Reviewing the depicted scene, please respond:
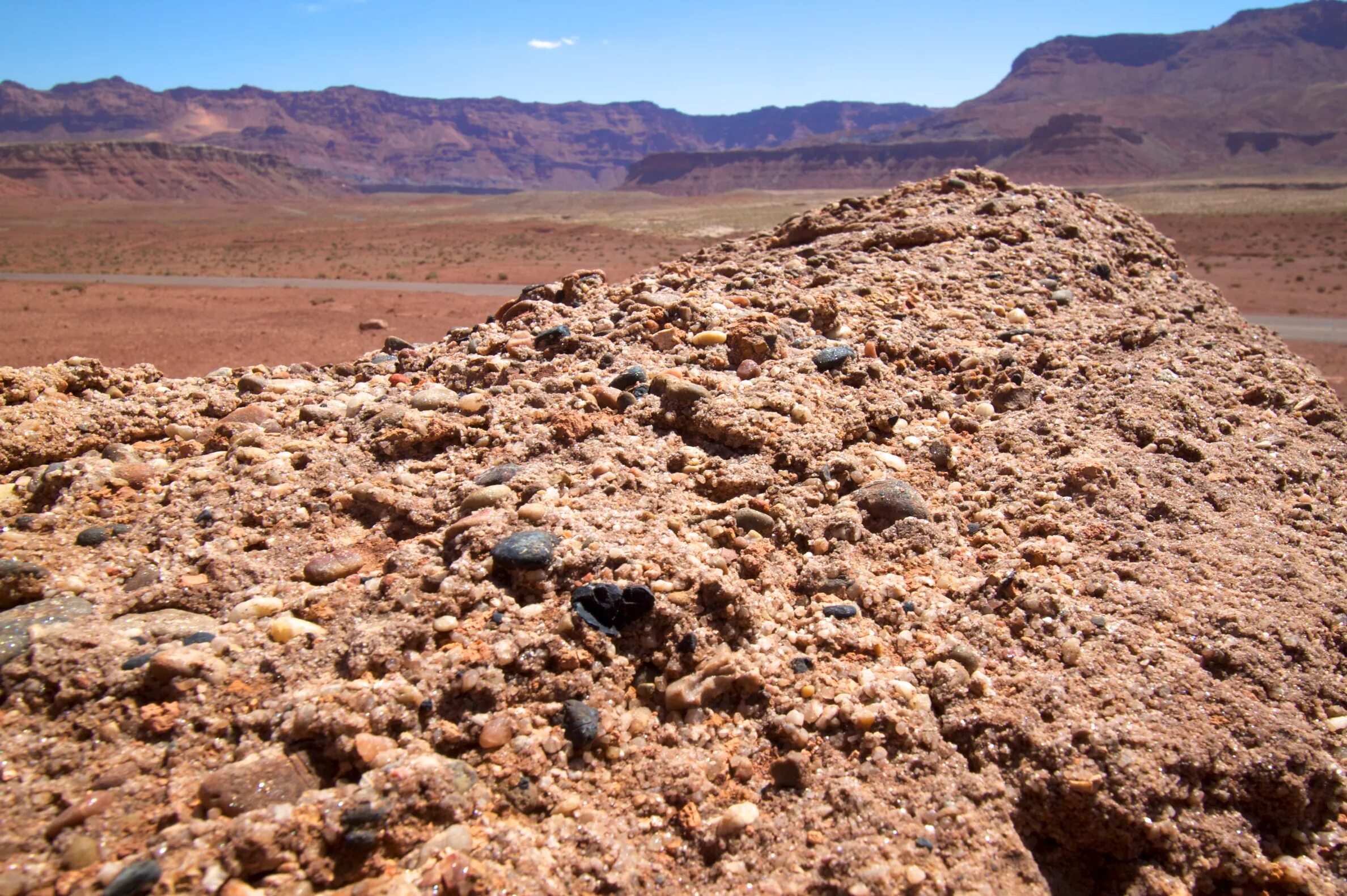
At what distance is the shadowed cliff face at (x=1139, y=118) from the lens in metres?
90.7

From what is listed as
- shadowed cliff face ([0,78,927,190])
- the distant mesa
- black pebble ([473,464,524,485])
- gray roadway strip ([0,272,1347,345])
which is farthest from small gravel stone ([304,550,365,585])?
shadowed cliff face ([0,78,927,190])

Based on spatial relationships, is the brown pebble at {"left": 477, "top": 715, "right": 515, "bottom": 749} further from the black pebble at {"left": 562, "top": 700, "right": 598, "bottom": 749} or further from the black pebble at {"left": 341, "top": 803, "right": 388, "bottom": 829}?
the black pebble at {"left": 341, "top": 803, "right": 388, "bottom": 829}

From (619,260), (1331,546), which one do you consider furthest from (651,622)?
(619,260)

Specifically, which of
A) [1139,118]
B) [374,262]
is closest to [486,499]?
[374,262]

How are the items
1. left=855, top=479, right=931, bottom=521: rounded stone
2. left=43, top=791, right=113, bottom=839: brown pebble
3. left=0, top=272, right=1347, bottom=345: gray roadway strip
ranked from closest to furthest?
left=43, top=791, right=113, bottom=839: brown pebble < left=855, top=479, right=931, bottom=521: rounded stone < left=0, top=272, right=1347, bottom=345: gray roadway strip

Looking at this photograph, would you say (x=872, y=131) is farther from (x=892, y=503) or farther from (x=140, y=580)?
(x=140, y=580)

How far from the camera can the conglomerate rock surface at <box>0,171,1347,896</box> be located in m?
1.82

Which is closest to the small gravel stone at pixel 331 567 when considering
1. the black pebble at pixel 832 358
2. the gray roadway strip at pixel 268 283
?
the black pebble at pixel 832 358

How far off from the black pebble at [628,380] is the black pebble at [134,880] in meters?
2.20

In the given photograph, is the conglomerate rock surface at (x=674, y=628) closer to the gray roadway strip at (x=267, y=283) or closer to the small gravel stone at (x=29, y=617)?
the small gravel stone at (x=29, y=617)

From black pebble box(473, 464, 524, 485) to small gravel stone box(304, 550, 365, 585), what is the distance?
461mm

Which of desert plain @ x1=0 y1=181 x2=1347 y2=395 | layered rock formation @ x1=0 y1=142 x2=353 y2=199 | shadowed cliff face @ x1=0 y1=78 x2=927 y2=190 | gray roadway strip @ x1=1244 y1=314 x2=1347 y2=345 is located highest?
shadowed cliff face @ x1=0 y1=78 x2=927 y2=190

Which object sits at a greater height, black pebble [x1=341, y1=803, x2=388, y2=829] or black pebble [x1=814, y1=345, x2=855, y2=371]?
black pebble [x1=814, y1=345, x2=855, y2=371]

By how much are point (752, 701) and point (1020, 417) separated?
1.98m
